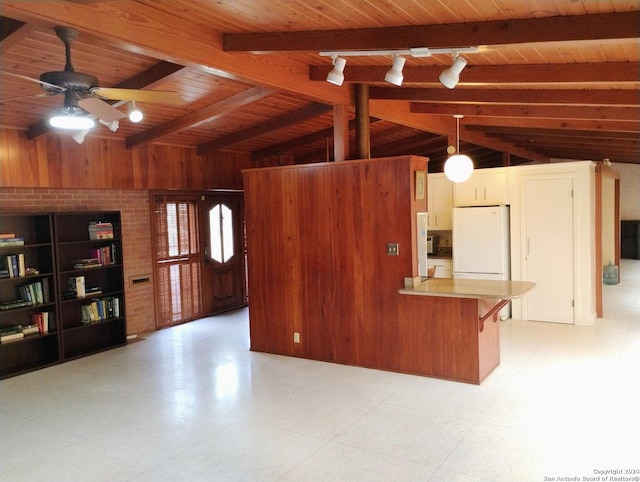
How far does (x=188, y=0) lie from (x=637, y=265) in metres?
13.1

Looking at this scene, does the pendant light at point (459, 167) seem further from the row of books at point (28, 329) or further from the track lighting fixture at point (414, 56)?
the row of books at point (28, 329)

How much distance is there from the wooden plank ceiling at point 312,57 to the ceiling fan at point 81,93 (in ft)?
0.43

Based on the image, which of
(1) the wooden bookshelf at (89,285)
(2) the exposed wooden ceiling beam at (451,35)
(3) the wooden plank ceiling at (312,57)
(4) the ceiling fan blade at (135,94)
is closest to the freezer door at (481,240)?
(3) the wooden plank ceiling at (312,57)

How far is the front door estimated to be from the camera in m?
7.73

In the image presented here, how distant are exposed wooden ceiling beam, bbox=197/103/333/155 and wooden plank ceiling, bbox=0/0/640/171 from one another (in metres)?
0.02

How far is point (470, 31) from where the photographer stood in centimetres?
318

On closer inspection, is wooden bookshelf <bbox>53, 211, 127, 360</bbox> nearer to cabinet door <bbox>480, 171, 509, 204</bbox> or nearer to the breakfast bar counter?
the breakfast bar counter

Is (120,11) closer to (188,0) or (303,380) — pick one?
(188,0)

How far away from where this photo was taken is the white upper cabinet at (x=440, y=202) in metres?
7.36

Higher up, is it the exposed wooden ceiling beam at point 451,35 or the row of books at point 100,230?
the exposed wooden ceiling beam at point 451,35

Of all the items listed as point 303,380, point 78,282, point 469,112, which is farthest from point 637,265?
point 78,282

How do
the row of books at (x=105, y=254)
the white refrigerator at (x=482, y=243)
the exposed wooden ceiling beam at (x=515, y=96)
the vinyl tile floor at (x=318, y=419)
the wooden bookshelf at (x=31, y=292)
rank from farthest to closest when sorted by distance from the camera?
the white refrigerator at (x=482, y=243) < the row of books at (x=105, y=254) < the wooden bookshelf at (x=31, y=292) < the exposed wooden ceiling beam at (x=515, y=96) < the vinyl tile floor at (x=318, y=419)

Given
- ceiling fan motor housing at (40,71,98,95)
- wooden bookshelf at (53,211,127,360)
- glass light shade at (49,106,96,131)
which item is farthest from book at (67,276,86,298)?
ceiling fan motor housing at (40,71,98,95)

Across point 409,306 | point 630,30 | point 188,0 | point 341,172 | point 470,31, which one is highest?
point 188,0
